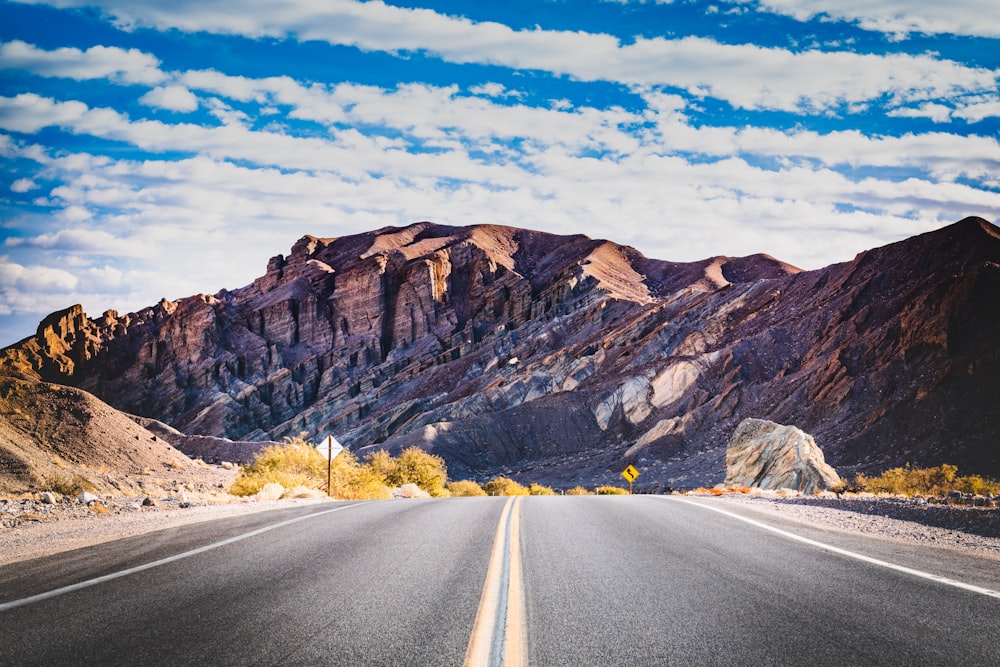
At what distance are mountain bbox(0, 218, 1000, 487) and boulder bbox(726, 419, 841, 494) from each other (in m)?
8.53

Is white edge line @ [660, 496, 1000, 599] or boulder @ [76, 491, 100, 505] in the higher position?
white edge line @ [660, 496, 1000, 599]

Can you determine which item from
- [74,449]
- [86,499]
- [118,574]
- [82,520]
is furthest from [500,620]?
[74,449]

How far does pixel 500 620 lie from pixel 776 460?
3442 centimetres

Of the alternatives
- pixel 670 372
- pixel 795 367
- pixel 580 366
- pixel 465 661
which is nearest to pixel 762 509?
pixel 465 661

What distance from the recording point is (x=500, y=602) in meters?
5.72

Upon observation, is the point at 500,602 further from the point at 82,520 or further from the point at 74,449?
the point at 74,449

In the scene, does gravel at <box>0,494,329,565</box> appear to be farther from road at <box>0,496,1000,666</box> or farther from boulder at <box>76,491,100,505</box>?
road at <box>0,496,1000,666</box>

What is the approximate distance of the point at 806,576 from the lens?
6820mm

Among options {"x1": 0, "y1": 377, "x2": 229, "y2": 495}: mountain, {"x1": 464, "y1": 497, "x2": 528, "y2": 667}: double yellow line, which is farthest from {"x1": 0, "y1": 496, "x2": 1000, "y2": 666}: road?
{"x1": 0, "y1": 377, "x2": 229, "y2": 495}: mountain

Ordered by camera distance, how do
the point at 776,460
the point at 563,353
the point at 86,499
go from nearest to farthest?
the point at 86,499 < the point at 776,460 < the point at 563,353

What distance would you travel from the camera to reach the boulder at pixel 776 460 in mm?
33719

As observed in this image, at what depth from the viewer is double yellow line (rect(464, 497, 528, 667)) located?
14.2 feet

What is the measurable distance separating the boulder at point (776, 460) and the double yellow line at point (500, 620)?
2759 cm

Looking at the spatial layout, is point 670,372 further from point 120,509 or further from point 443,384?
point 120,509
